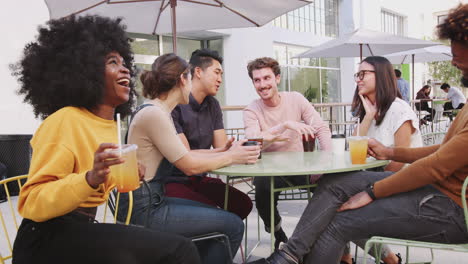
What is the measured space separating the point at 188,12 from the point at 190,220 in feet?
10.4

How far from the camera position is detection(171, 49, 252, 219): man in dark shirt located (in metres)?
2.80

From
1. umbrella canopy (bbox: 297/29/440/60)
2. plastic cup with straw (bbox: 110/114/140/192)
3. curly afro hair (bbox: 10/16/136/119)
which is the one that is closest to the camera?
plastic cup with straw (bbox: 110/114/140/192)

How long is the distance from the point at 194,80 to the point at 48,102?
4.81ft

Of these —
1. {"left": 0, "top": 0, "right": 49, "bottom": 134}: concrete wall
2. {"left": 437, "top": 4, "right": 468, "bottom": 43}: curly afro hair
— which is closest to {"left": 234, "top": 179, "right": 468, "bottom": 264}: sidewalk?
{"left": 437, "top": 4, "right": 468, "bottom": 43}: curly afro hair

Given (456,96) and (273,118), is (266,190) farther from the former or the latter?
(456,96)

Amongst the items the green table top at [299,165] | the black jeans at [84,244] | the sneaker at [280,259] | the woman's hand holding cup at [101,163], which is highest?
the woman's hand holding cup at [101,163]

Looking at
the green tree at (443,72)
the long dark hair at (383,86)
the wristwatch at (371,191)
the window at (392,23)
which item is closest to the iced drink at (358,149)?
the wristwatch at (371,191)

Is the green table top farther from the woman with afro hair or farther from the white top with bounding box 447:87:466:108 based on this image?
the white top with bounding box 447:87:466:108

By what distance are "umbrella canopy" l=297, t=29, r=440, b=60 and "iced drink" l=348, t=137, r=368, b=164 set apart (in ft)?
13.5

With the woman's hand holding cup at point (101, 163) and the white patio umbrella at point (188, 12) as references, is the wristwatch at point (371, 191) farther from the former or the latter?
the white patio umbrella at point (188, 12)

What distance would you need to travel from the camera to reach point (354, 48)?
7.54m

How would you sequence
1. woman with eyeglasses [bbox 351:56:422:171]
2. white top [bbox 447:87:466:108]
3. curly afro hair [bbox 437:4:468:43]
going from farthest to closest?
1. white top [bbox 447:87:466:108]
2. woman with eyeglasses [bbox 351:56:422:171]
3. curly afro hair [bbox 437:4:468:43]

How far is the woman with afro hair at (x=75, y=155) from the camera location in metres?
1.33

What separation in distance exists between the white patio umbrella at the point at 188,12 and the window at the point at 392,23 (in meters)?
15.9
